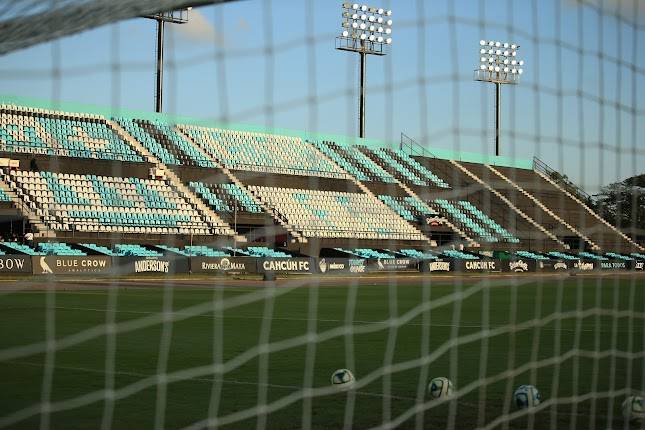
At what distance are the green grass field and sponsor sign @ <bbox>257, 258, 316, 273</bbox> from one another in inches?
628

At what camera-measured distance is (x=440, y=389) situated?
238 inches

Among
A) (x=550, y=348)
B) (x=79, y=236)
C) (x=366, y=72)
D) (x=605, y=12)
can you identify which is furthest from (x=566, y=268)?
(x=605, y=12)

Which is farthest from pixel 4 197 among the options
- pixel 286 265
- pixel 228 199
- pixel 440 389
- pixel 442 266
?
pixel 440 389

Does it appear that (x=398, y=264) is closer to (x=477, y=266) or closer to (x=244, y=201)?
(x=477, y=266)

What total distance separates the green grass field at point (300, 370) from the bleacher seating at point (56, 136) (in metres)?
3.61

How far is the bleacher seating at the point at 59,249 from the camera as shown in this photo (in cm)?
2581

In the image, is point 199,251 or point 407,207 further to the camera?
point 199,251

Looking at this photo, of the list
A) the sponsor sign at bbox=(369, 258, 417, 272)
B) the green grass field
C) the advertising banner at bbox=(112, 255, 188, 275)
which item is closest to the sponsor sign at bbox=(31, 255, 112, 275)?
the advertising banner at bbox=(112, 255, 188, 275)

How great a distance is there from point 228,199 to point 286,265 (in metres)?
2.58

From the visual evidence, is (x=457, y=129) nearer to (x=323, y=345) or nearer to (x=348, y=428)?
(x=348, y=428)

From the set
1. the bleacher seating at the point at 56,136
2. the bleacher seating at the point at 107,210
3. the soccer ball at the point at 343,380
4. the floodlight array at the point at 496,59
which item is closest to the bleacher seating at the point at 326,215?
the bleacher seating at the point at 107,210

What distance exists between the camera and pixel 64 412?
221 inches

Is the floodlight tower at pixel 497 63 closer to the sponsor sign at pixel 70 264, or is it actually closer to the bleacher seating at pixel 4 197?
the sponsor sign at pixel 70 264

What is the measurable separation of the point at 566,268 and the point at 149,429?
32.1 m
